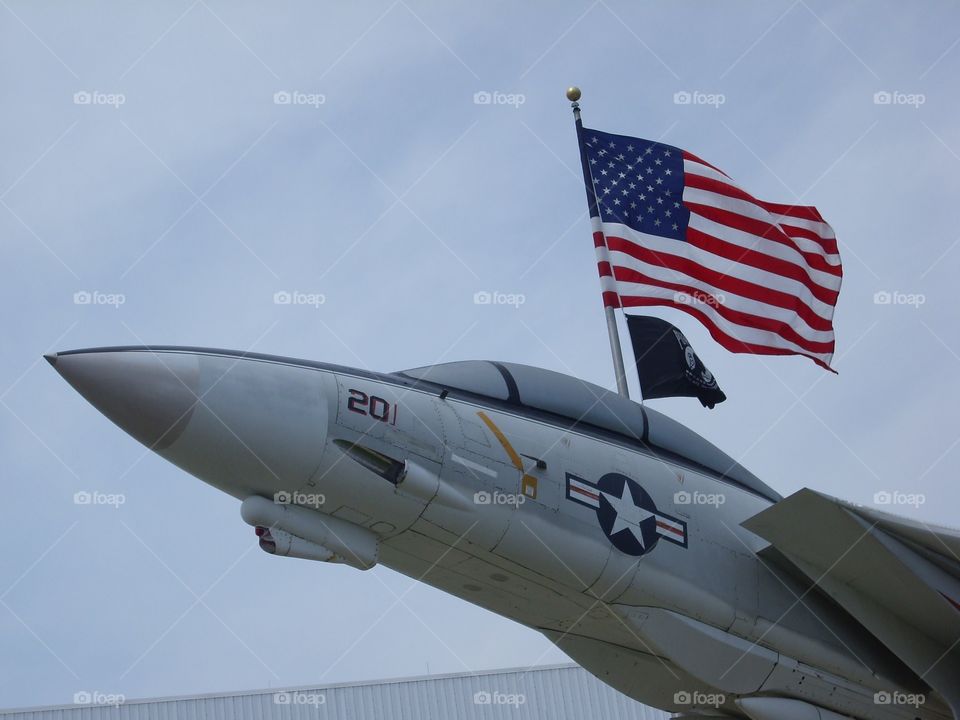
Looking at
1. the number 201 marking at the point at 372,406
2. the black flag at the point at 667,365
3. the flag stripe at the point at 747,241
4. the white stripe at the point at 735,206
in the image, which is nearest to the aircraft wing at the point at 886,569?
the black flag at the point at 667,365

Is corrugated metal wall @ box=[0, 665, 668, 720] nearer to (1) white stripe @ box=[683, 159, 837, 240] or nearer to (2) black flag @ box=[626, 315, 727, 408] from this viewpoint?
(2) black flag @ box=[626, 315, 727, 408]

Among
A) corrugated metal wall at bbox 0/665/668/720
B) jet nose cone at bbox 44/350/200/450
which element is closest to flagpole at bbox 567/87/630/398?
jet nose cone at bbox 44/350/200/450

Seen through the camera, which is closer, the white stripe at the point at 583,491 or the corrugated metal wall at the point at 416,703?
the white stripe at the point at 583,491

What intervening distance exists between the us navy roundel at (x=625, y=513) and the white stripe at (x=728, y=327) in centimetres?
343

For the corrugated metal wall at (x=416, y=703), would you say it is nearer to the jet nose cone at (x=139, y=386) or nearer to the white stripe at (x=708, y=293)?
the white stripe at (x=708, y=293)

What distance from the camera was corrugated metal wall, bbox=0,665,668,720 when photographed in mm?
18000

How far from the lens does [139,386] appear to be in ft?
24.5

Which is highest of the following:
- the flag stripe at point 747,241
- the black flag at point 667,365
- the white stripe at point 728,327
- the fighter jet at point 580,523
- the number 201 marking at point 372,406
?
the flag stripe at point 747,241

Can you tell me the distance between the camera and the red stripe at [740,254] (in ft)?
42.7

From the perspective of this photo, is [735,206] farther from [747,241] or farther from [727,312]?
[727,312]

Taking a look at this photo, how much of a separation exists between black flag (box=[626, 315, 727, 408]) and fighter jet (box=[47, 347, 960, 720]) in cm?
137

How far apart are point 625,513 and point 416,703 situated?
11080 mm

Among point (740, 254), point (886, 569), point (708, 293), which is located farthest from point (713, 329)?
point (886, 569)

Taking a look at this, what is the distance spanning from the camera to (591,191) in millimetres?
13211
